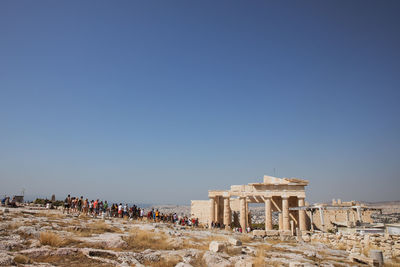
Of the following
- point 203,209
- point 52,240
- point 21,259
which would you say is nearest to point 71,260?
point 21,259

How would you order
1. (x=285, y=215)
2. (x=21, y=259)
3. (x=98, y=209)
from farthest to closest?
(x=285, y=215)
(x=98, y=209)
(x=21, y=259)

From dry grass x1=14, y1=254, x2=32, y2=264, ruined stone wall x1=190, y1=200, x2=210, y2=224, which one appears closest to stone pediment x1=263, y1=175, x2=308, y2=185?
ruined stone wall x1=190, y1=200, x2=210, y2=224

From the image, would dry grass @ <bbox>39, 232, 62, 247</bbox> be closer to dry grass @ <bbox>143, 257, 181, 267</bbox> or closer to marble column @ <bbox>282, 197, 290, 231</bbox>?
dry grass @ <bbox>143, 257, 181, 267</bbox>

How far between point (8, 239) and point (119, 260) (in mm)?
4349

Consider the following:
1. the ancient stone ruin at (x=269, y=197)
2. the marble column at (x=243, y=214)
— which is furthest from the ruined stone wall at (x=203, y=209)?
the marble column at (x=243, y=214)

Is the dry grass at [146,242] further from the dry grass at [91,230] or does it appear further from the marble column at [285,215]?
the marble column at [285,215]

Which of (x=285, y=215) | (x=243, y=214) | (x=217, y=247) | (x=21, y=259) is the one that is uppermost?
(x=21, y=259)

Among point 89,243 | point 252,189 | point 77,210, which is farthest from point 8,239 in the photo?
point 252,189

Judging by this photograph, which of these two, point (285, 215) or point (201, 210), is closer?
point (285, 215)

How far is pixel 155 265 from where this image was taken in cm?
804

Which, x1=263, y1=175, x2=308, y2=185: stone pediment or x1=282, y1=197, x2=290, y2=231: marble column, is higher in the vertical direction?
x1=263, y1=175, x2=308, y2=185: stone pediment

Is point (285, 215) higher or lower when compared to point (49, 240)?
lower

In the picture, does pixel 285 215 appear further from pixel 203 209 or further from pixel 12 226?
pixel 12 226

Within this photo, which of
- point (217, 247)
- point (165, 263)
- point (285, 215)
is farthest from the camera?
point (285, 215)
